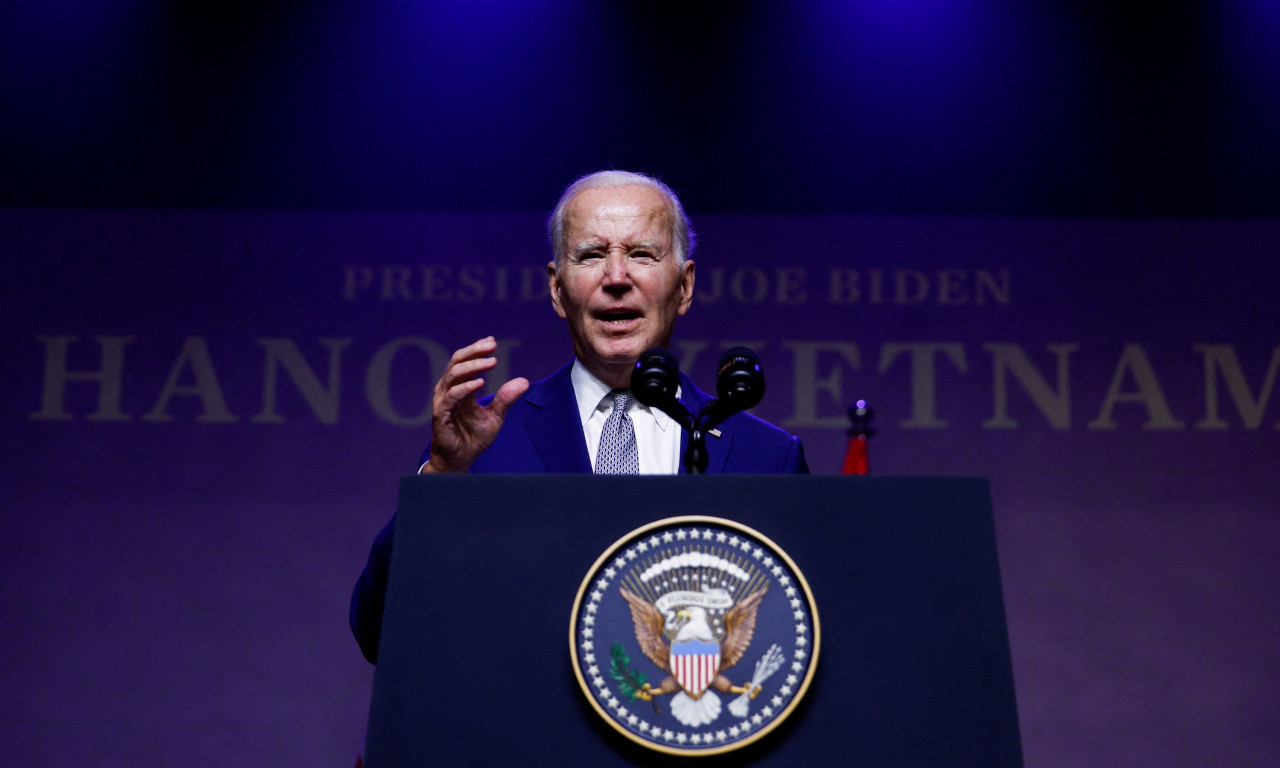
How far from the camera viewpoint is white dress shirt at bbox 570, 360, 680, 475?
1.57m

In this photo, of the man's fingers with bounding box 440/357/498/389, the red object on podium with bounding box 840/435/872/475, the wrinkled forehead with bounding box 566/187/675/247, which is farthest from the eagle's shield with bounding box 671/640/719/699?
the red object on podium with bounding box 840/435/872/475

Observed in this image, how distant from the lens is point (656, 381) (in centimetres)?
105

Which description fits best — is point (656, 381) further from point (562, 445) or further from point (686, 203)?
point (686, 203)

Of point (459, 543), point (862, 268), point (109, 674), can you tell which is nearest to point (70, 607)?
point (109, 674)

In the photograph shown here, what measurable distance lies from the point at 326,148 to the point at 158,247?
59cm

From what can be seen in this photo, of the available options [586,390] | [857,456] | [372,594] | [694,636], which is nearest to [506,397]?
[372,594]

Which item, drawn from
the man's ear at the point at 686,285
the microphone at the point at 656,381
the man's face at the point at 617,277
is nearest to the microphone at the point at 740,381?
the microphone at the point at 656,381

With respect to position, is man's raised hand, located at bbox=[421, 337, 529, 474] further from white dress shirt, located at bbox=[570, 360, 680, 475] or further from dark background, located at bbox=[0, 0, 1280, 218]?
dark background, located at bbox=[0, 0, 1280, 218]

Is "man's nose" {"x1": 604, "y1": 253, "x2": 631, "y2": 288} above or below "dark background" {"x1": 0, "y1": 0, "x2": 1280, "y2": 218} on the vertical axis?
below

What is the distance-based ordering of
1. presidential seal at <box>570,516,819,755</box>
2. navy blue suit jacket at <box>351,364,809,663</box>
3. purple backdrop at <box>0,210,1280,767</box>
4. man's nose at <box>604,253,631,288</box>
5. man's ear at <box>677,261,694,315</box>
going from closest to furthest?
presidential seal at <box>570,516,819,755</box> → navy blue suit jacket at <box>351,364,809,663</box> → man's nose at <box>604,253,631,288</box> → man's ear at <box>677,261,694,315</box> → purple backdrop at <box>0,210,1280,767</box>

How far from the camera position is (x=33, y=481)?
3.32m

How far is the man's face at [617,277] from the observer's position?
63.7 inches

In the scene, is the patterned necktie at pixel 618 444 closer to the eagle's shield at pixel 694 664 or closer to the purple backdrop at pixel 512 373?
the eagle's shield at pixel 694 664

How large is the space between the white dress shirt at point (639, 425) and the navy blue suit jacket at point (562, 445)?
0.7 inches
